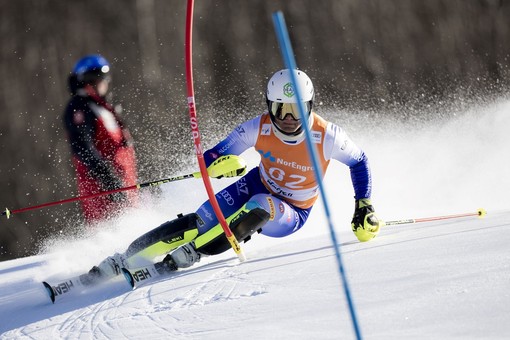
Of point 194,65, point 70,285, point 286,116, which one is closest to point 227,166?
point 286,116

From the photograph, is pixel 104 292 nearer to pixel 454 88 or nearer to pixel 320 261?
pixel 320 261

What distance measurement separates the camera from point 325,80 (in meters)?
7.92

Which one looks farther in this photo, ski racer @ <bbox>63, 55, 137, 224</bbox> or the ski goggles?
ski racer @ <bbox>63, 55, 137, 224</bbox>

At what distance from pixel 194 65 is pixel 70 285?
4.50 metres

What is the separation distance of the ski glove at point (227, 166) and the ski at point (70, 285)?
78 centimetres

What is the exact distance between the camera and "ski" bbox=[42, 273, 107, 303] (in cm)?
320

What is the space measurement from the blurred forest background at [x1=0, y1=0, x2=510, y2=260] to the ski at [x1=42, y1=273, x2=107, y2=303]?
12.0 feet

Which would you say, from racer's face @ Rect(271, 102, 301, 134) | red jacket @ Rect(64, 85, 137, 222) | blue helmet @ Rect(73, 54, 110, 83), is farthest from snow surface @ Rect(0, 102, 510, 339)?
blue helmet @ Rect(73, 54, 110, 83)

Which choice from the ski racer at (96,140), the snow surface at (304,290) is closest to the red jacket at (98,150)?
the ski racer at (96,140)

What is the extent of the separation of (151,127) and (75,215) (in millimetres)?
1219

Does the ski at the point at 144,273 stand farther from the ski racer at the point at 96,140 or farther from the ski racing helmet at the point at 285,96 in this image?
the ski racer at the point at 96,140

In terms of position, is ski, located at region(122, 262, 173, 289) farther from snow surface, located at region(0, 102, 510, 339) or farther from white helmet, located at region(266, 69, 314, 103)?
white helmet, located at region(266, 69, 314, 103)

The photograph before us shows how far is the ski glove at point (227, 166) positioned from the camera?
349 cm

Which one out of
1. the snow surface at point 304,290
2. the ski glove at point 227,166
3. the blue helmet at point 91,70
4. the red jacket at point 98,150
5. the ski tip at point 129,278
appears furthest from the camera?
the blue helmet at point 91,70
